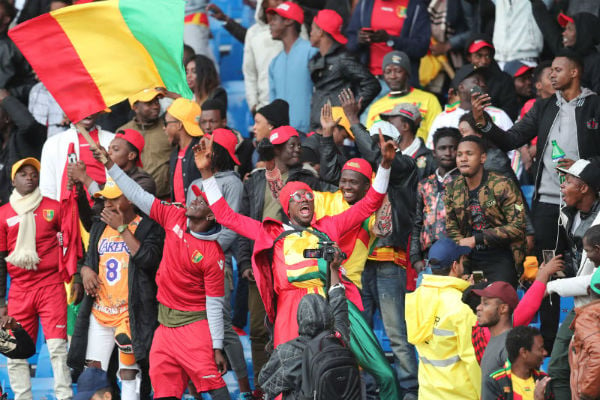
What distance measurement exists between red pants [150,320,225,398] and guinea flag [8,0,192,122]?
202cm

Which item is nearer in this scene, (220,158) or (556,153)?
(556,153)

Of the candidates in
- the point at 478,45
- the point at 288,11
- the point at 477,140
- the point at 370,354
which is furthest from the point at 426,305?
the point at 288,11

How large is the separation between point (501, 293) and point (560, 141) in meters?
2.49

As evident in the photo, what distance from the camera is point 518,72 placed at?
1330 cm

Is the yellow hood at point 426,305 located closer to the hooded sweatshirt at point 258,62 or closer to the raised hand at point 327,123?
the raised hand at point 327,123

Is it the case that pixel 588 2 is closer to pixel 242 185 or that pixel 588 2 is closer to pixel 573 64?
pixel 573 64

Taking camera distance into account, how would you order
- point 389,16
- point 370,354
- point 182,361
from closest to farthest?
point 370,354 < point 182,361 < point 389,16

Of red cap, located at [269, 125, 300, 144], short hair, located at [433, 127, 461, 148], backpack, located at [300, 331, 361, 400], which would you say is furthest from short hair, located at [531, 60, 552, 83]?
backpack, located at [300, 331, 361, 400]

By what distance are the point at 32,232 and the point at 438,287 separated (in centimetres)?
440

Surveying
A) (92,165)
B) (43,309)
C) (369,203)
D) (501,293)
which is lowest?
(43,309)

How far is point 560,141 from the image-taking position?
10.3 metres

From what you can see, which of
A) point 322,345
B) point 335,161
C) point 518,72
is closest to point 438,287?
point 322,345

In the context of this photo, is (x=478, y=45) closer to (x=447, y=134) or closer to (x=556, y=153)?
(x=447, y=134)

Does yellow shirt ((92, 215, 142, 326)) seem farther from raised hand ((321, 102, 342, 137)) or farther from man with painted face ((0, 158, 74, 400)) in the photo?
raised hand ((321, 102, 342, 137))
